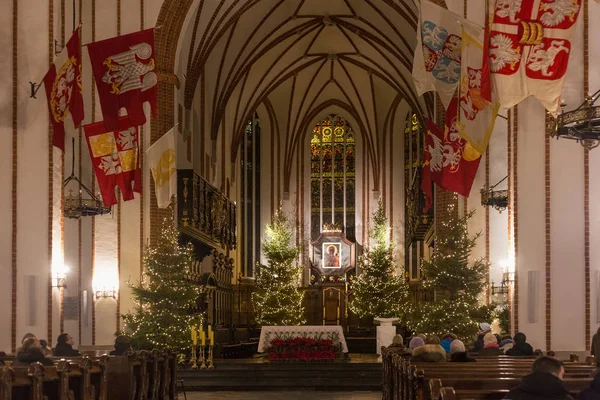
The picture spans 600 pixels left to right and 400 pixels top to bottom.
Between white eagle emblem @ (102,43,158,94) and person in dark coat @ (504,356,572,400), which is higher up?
white eagle emblem @ (102,43,158,94)

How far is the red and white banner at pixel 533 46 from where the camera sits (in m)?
13.3

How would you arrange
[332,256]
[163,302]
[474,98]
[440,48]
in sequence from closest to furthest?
[474,98]
[440,48]
[163,302]
[332,256]

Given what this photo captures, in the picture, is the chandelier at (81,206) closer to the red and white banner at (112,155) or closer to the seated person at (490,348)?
the red and white banner at (112,155)

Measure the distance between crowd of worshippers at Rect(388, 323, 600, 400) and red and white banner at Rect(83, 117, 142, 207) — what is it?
6605 mm

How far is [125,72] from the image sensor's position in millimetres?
17812

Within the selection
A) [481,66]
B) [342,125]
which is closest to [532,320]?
[481,66]

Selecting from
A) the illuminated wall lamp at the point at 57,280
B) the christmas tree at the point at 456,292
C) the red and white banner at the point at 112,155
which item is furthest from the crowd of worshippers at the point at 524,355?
the red and white banner at the point at 112,155

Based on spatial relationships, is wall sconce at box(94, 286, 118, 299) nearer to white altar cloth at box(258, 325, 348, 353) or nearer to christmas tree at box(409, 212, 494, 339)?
white altar cloth at box(258, 325, 348, 353)

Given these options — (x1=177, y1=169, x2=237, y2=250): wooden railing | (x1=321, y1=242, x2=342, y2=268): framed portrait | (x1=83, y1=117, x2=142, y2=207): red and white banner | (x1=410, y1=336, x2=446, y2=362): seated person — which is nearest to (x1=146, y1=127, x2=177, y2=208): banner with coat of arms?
(x1=83, y1=117, x2=142, y2=207): red and white banner

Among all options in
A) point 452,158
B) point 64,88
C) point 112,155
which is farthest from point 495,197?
point 64,88

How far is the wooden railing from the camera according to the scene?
1071 inches

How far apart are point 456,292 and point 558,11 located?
9.45 metres

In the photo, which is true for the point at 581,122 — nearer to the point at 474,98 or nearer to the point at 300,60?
the point at 474,98

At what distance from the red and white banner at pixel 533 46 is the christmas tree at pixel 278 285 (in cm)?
2601
